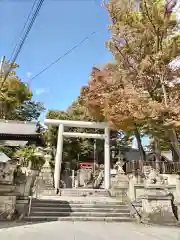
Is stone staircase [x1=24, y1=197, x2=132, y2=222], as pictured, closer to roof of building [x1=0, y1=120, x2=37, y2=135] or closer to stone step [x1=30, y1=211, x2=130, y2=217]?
stone step [x1=30, y1=211, x2=130, y2=217]

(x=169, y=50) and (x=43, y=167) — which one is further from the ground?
(x=169, y=50)

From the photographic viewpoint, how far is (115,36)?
38.7 feet

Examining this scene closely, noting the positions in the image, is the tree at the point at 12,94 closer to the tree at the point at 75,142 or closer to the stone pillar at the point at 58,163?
the tree at the point at 75,142

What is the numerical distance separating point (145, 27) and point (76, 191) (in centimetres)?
1020

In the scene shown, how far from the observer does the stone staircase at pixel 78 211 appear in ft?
25.9

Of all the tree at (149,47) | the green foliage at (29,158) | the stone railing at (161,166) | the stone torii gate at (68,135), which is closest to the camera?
the tree at (149,47)

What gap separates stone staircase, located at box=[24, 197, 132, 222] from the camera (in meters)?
7.90

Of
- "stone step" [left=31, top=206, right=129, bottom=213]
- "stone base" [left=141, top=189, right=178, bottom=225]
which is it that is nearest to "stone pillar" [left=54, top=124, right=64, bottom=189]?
"stone step" [left=31, top=206, right=129, bottom=213]

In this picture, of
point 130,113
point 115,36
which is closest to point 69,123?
point 130,113

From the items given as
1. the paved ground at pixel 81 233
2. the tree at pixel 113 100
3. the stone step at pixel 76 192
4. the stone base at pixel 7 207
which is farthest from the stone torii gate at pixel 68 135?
A: the paved ground at pixel 81 233

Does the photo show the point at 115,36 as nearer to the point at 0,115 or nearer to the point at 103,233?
the point at 103,233

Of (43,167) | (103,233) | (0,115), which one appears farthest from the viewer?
(0,115)

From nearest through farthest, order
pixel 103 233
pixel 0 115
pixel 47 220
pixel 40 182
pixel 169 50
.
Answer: pixel 103 233
pixel 47 220
pixel 169 50
pixel 40 182
pixel 0 115

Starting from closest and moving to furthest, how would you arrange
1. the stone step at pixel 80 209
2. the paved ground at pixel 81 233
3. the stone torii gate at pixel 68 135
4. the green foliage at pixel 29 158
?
the paved ground at pixel 81 233 < the stone step at pixel 80 209 < the green foliage at pixel 29 158 < the stone torii gate at pixel 68 135
